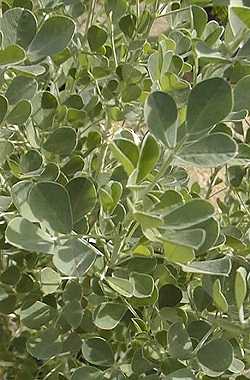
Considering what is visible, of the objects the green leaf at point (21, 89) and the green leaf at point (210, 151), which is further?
the green leaf at point (21, 89)

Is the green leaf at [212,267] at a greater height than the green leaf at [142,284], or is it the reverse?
the green leaf at [212,267]

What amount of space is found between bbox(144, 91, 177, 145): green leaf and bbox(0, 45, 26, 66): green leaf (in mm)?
120

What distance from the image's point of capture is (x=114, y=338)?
851 millimetres

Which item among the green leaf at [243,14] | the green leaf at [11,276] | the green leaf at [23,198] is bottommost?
the green leaf at [11,276]

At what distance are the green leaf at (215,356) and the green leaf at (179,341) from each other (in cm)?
3

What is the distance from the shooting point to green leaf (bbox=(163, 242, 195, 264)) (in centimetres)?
57

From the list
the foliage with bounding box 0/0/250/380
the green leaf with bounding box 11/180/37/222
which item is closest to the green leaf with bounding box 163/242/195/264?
the foliage with bounding box 0/0/250/380

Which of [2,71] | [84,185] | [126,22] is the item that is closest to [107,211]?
[84,185]

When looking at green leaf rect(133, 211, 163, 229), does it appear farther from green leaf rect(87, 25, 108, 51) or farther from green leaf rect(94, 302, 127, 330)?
green leaf rect(87, 25, 108, 51)

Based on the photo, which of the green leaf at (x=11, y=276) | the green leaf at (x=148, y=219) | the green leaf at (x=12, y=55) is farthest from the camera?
the green leaf at (x=11, y=276)

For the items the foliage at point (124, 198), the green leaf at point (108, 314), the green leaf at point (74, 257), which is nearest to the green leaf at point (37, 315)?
the foliage at point (124, 198)

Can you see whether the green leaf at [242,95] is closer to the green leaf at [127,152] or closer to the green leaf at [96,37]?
the green leaf at [127,152]

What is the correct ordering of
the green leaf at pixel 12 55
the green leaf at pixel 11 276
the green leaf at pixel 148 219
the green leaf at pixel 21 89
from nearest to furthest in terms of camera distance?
the green leaf at pixel 148 219
the green leaf at pixel 12 55
the green leaf at pixel 21 89
the green leaf at pixel 11 276

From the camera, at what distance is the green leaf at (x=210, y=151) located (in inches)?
23.0
